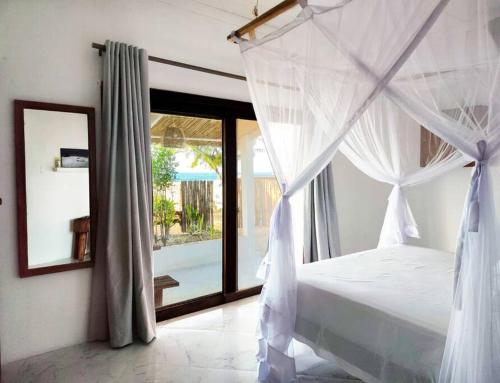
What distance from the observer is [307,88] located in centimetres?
192

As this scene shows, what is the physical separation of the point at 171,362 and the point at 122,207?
1.16 metres

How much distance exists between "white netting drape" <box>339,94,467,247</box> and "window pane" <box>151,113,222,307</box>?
139 centimetres

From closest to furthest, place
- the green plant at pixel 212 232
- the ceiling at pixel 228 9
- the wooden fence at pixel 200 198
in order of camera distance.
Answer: the ceiling at pixel 228 9 → the wooden fence at pixel 200 198 → the green plant at pixel 212 232

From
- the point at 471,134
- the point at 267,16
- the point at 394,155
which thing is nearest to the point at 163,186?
the point at 267,16

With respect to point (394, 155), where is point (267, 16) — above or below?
above

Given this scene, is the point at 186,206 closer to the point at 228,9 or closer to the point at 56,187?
the point at 56,187

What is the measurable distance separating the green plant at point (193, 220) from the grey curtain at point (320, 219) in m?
1.18

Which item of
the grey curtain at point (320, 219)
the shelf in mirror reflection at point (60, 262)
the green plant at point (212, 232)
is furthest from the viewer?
the grey curtain at point (320, 219)

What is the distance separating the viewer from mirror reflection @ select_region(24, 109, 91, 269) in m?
2.42

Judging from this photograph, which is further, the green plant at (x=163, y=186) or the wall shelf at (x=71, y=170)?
the green plant at (x=163, y=186)

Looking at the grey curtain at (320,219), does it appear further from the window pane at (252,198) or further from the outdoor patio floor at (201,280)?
the outdoor patio floor at (201,280)

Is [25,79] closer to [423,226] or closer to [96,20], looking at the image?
[96,20]

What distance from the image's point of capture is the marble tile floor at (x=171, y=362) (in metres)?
2.18

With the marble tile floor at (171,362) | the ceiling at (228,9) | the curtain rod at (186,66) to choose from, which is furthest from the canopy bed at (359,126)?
the ceiling at (228,9)
